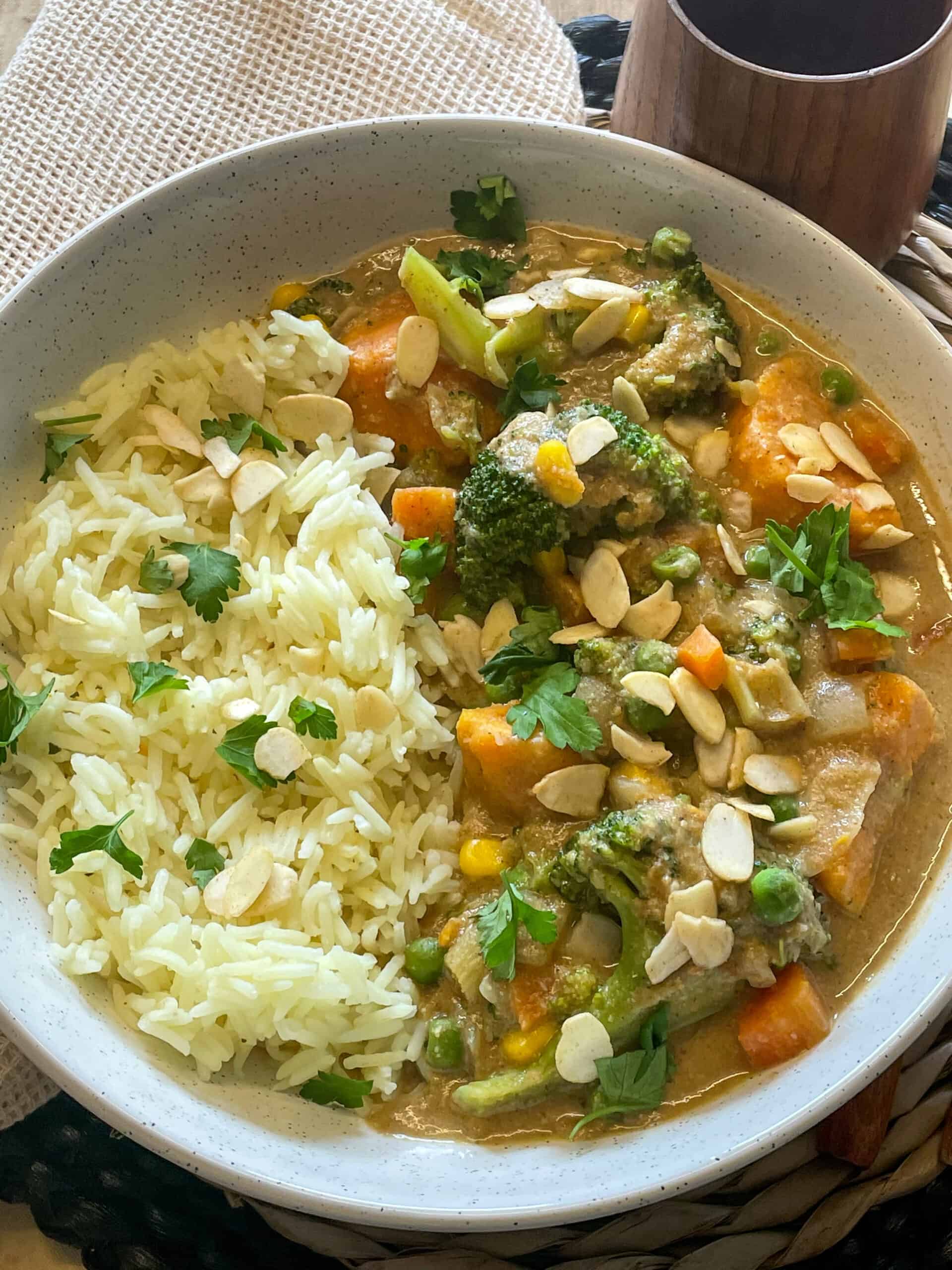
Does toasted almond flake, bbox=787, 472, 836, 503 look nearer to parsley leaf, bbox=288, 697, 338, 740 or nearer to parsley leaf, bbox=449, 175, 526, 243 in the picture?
parsley leaf, bbox=449, 175, 526, 243

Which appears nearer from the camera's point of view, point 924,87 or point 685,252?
point 924,87

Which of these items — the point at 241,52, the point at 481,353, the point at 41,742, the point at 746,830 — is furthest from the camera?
the point at 241,52

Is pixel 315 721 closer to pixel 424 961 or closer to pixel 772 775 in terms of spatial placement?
pixel 424 961

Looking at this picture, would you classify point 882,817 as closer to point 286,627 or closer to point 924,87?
point 286,627

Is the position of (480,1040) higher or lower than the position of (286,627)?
lower

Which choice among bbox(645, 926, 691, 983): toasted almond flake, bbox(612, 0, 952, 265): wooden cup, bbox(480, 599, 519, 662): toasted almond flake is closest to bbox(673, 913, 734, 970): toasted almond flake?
bbox(645, 926, 691, 983): toasted almond flake

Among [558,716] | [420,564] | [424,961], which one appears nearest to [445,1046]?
[424,961]

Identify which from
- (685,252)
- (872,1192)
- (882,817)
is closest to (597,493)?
(685,252)
